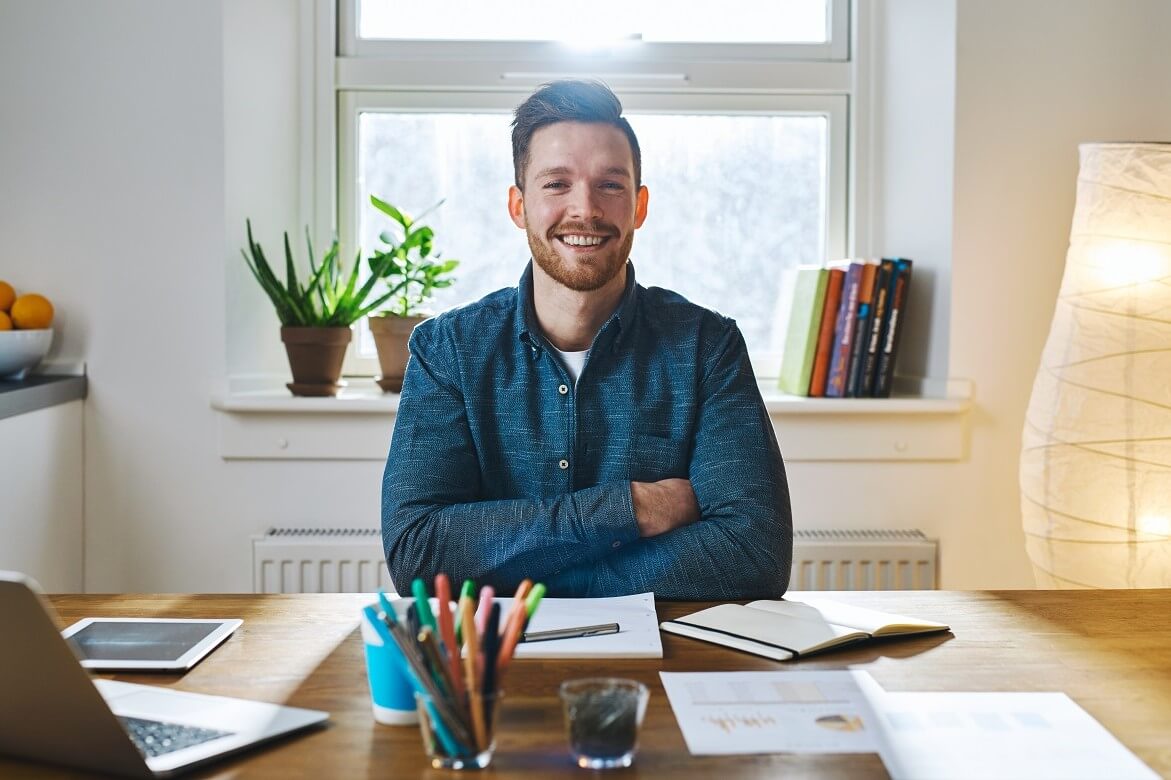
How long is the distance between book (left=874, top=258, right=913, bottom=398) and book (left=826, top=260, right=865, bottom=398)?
77mm

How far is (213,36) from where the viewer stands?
260 cm

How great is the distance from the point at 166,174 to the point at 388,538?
4.47 feet

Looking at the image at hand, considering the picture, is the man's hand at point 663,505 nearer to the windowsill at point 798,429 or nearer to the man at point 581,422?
the man at point 581,422

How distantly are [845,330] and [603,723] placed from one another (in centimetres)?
193

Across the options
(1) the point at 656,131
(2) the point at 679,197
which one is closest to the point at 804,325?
(2) the point at 679,197

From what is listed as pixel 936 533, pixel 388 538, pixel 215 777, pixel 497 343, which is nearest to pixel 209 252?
pixel 497 343

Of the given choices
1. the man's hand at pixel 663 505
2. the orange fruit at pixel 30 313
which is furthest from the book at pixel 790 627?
the orange fruit at pixel 30 313

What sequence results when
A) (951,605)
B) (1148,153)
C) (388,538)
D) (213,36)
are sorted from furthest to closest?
(213,36), (1148,153), (388,538), (951,605)

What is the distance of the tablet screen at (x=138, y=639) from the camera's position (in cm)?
118

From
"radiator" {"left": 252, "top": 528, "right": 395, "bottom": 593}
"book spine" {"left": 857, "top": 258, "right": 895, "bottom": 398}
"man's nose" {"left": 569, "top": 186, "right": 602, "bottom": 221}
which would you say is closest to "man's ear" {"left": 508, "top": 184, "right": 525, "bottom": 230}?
"man's nose" {"left": 569, "top": 186, "right": 602, "bottom": 221}

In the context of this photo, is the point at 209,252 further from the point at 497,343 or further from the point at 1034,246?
the point at 1034,246

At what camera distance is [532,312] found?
1.87 meters

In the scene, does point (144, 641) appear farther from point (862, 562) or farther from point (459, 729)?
point (862, 562)

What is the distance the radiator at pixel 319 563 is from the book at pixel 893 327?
119cm
